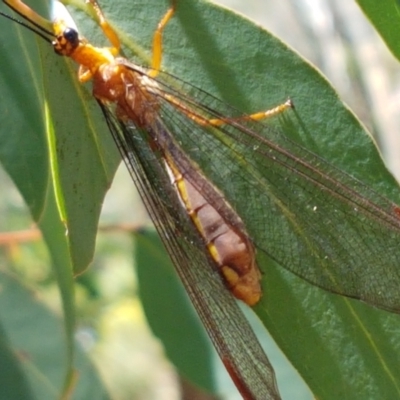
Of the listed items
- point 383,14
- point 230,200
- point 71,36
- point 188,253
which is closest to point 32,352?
point 188,253

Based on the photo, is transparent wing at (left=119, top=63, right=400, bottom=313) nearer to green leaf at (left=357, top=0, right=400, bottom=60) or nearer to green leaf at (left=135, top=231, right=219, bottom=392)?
green leaf at (left=357, top=0, right=400, bottom=60)

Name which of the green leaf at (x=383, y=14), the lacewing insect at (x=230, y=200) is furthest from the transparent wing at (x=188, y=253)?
the green leaf at (x=383, y=14)

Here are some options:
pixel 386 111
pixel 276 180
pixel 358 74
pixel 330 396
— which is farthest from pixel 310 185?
pixel 358 74

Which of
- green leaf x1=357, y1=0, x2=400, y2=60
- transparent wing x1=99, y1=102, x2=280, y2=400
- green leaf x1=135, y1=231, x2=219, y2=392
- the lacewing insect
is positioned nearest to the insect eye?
the lacewing insect

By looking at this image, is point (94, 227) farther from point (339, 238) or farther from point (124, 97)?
point (339, 238)

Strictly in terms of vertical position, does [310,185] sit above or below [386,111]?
below

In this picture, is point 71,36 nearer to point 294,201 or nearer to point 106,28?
point 106,28

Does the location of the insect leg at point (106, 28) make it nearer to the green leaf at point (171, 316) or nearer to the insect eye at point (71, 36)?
the insect eye at point (71, 36)
